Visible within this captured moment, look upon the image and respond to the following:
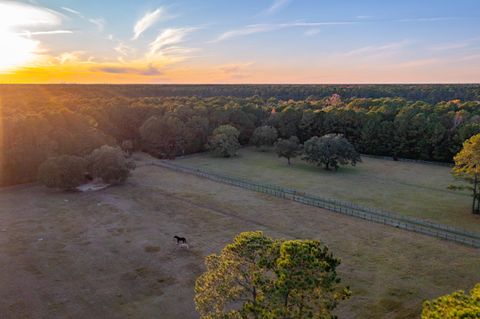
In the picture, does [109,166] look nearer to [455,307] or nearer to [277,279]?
[277,279]

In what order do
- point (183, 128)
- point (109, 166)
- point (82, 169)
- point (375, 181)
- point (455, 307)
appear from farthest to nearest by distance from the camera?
1. point (183, 128)
2. point (375, 181)
3. point (109, 166)
4. point (82, 169)
5. point (455, 307)

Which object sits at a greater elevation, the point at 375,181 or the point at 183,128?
the point at 183,128

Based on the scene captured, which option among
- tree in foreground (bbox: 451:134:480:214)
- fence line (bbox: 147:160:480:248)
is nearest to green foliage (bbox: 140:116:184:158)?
fence line (bbox: 147:160:480:248)

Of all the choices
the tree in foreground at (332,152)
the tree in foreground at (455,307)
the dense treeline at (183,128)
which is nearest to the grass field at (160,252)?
the dense treeline at (183,128)

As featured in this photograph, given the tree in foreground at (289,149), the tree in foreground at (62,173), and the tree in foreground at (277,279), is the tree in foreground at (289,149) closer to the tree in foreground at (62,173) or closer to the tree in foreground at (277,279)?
the tree in foreground at (62,173)

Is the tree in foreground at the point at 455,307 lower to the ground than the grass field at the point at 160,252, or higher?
higher

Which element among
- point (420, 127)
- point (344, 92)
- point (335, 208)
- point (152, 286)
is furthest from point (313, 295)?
point (344, 92)

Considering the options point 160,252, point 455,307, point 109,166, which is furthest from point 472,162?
point 109,166
